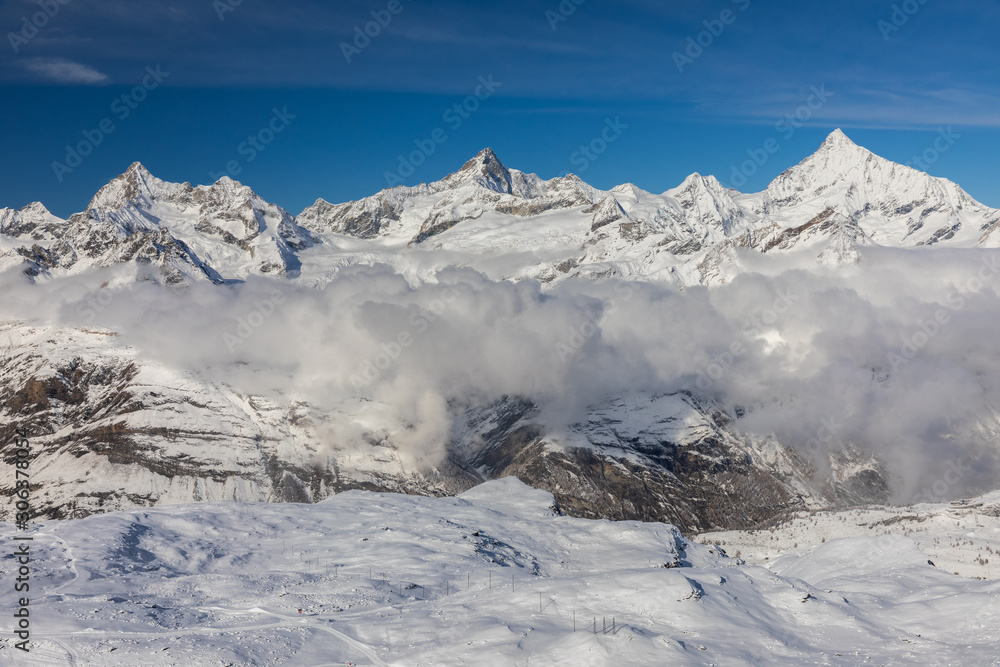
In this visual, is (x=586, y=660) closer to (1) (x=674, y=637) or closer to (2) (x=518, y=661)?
(2) (x=518, y=661)

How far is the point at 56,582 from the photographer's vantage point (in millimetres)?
82188

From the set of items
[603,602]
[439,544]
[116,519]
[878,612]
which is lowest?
[878,612]

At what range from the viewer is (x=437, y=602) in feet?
281

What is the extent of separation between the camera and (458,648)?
68.9m

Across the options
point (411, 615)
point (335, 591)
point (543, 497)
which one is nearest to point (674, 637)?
point (411, 615)

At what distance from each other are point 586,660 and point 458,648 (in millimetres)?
12938

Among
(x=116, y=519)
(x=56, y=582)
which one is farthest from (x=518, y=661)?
(x=116, y=519)

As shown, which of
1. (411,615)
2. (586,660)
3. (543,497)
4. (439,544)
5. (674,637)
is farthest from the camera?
(543,497)

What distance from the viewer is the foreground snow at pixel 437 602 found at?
67.9m

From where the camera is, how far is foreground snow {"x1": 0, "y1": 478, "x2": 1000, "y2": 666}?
223 ft

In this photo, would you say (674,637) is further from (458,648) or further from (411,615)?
(411,615)

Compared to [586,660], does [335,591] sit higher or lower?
higher

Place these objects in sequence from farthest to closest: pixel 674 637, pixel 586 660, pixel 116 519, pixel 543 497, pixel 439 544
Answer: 1. pixel 543 497
2. pixel 439 544
3. pixel 116 519
4. pixel 674 637
5. pixel 586 660

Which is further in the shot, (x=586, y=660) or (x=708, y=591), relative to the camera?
(x=708, y=591)
